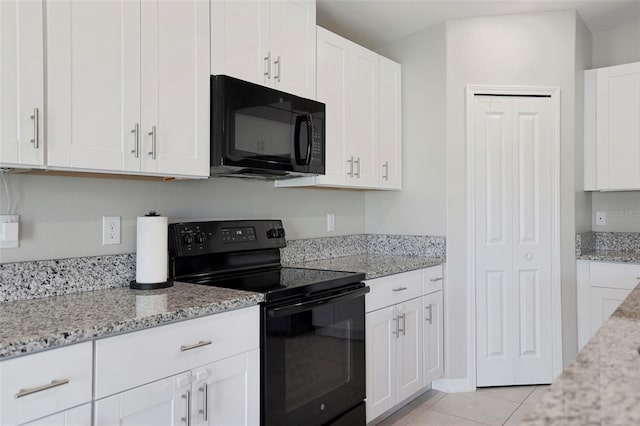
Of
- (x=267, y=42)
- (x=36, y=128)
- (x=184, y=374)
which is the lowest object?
(x=184, y=374)

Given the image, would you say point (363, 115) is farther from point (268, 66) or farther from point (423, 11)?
point (268, 66)

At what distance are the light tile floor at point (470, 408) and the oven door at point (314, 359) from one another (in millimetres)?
615

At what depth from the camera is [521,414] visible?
2648 mm

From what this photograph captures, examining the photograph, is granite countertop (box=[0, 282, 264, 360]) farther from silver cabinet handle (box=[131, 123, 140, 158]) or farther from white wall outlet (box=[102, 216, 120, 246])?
silver cabinet handle (box=[131, 123, 140, 158])

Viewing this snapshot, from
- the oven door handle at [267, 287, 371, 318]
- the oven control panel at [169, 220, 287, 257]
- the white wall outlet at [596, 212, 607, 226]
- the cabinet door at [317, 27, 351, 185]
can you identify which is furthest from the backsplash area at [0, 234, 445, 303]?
the white wall outlet at [596, 212, 607, 226]

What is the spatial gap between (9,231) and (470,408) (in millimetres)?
2550

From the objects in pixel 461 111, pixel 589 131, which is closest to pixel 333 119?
pixel 461 111

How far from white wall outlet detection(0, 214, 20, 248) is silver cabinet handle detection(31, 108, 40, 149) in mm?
383

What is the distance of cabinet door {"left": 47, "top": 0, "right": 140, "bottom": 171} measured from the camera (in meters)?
1.46

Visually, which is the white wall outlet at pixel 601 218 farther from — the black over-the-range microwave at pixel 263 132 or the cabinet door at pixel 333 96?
the black over-the-range microwave at pixel 263 132

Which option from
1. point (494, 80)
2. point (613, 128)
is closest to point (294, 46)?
point (494, 80)

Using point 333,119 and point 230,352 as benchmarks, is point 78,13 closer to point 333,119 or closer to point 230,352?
point 230,352

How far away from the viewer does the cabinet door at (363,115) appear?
278 centimetres

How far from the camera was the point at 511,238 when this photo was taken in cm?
303
